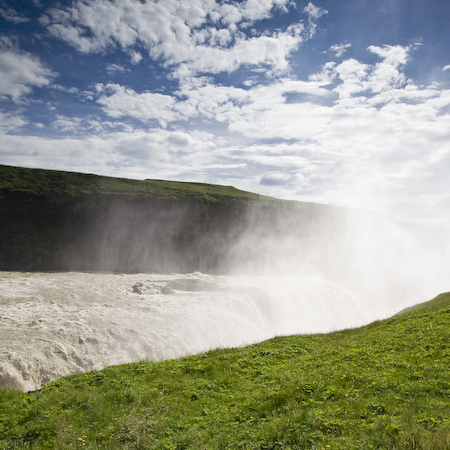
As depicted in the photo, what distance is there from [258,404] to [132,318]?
18768 mm

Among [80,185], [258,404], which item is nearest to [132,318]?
[258,404]

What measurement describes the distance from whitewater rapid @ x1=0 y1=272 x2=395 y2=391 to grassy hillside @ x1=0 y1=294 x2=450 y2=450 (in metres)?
6.96

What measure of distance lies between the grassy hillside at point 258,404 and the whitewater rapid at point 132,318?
696 centimetres

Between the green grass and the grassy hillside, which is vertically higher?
the green grass

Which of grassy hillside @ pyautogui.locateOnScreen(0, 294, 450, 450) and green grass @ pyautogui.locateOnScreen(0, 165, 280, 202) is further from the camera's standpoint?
green grass @ pyautogui.locateOnScreen(0, 165, 280, 202)

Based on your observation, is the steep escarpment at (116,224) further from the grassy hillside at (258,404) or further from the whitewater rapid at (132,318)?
the grassy hillside at (258,404)

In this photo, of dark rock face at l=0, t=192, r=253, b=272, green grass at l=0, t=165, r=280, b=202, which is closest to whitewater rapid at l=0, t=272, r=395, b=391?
dark rock face at l=0, t=192, r=253, b=272

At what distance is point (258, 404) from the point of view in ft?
30.5

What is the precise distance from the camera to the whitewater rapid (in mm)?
18172

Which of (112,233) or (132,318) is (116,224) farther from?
(132,318)

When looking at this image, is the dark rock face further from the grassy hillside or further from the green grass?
the grassy hillside

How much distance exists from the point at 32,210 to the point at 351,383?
55.3m

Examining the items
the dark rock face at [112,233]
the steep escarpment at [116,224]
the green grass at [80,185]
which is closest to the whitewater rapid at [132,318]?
the dark rock face at [112,233]

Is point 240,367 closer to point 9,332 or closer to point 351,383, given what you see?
point 351,383
